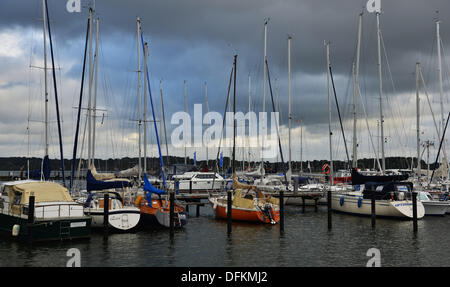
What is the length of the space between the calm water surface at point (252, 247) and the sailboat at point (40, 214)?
578mm

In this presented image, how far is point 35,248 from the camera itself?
2155cm

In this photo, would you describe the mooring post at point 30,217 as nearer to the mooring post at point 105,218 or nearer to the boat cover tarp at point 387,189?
the mooring post at point 105,218

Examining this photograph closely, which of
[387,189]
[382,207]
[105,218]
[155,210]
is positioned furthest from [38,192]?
[387,189]

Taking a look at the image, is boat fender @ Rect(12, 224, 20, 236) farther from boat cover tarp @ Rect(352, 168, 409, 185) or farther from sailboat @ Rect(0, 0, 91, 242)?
boat cover tarp @ Rect(352, 168, 409, 185)

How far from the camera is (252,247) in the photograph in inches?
902

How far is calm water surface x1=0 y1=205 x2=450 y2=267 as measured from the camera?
19.8 metres

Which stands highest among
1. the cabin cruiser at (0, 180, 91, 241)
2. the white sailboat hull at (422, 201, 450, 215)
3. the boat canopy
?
the boat canopy

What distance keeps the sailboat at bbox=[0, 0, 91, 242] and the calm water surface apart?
1.90 ft

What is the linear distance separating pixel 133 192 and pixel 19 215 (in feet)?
34.4

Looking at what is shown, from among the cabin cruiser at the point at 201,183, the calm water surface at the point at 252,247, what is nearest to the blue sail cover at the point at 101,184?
the calm water surface at the point at 252,247

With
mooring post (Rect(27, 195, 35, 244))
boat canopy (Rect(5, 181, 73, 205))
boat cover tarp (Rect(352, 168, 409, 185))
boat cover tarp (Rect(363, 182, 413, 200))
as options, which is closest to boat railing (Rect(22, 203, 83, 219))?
mooring post (Rect(27, 195, 35, 244))

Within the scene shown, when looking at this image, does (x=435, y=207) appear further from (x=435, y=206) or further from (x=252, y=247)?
(x=252, y=247)
